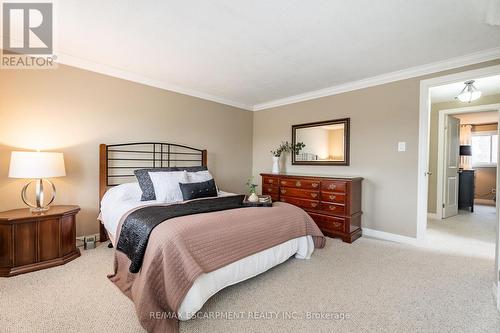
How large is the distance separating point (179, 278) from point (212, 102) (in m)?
3.46

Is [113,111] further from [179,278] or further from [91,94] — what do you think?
[179,278]

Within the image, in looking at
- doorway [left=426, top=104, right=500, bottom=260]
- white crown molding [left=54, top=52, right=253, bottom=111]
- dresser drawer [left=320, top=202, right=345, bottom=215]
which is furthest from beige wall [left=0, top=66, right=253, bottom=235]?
doorway [left=426, top=104, right=500, bottom=260]

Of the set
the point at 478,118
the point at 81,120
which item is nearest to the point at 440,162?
the point at 478,118

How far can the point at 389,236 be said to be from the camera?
335 centimetres

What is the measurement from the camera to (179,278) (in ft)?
5.08

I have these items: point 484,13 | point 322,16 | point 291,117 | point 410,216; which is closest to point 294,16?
point 322,16

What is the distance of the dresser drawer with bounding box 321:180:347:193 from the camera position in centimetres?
325

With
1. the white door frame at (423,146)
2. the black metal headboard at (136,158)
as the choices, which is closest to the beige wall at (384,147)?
the white door frame at (423,146)

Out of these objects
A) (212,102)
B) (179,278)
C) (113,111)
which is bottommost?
(179,278)

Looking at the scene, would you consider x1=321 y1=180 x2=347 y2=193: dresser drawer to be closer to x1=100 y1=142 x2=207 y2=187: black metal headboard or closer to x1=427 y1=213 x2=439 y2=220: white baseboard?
x1=100 y1=142 x2=207 y2=187: black metal headboard

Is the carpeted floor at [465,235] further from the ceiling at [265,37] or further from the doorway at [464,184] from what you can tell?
the ceiling at [265,37]
